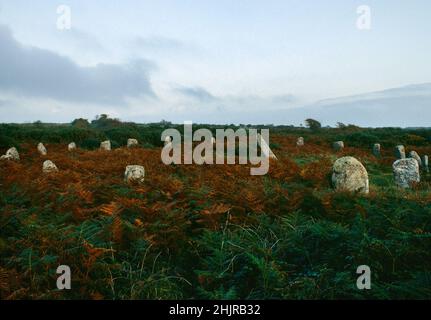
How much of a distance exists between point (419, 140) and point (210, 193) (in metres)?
30.9

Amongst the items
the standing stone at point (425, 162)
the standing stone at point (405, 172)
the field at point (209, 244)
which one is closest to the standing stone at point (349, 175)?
the standing stone at point (405, 172)

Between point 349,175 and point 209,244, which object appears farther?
point 349,175

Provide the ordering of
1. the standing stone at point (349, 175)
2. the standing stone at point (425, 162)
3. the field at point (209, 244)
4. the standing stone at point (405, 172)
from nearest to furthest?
1. the field at point (209, 244)
2. the standing stone at point (349, 175)
3. the standing stone at point (405, 172)
4. the standing stone at point (425, 162)

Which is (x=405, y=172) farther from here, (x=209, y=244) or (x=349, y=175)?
(x=209, y=244)

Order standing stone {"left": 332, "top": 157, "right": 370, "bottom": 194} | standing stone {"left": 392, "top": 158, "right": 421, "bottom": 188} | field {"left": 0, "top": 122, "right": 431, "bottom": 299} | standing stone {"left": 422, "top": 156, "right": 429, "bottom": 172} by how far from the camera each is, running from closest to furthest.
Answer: field {"left": 0, "top": 122, "right": 431, "bottom": 299}
standing stone {"left": 332, "top": 157, "right": 370, "bottom": 194}
standing stone {"left": 392, "top": 158, "right": 421, "bottom": 188}
standing stone {"left": 422, "top": 156, "right": 429, "bottom": 172}

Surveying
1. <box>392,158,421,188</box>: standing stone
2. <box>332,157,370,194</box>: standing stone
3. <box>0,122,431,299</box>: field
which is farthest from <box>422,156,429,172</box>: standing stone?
<box>0,122,431,299</box>: field

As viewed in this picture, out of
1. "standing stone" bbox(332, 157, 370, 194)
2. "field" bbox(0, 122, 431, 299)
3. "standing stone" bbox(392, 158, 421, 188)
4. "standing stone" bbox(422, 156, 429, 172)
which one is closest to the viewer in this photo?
"field" bbox(0, 122, 431, 299)

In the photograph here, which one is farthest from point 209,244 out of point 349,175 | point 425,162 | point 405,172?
point 425,162

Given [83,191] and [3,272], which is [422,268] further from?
[83,191]

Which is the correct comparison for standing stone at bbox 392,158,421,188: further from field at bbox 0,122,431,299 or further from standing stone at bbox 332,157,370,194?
field at bbox 0,122,431,299

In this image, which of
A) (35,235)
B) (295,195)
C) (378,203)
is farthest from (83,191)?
(378,203)

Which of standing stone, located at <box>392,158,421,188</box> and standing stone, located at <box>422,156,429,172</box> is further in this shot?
standing stone, located at <box>422,156,429,172</box>

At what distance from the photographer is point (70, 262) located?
3779 millimetres

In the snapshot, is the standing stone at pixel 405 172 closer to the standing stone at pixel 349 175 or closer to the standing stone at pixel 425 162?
the standing stone at pixel 349 175
